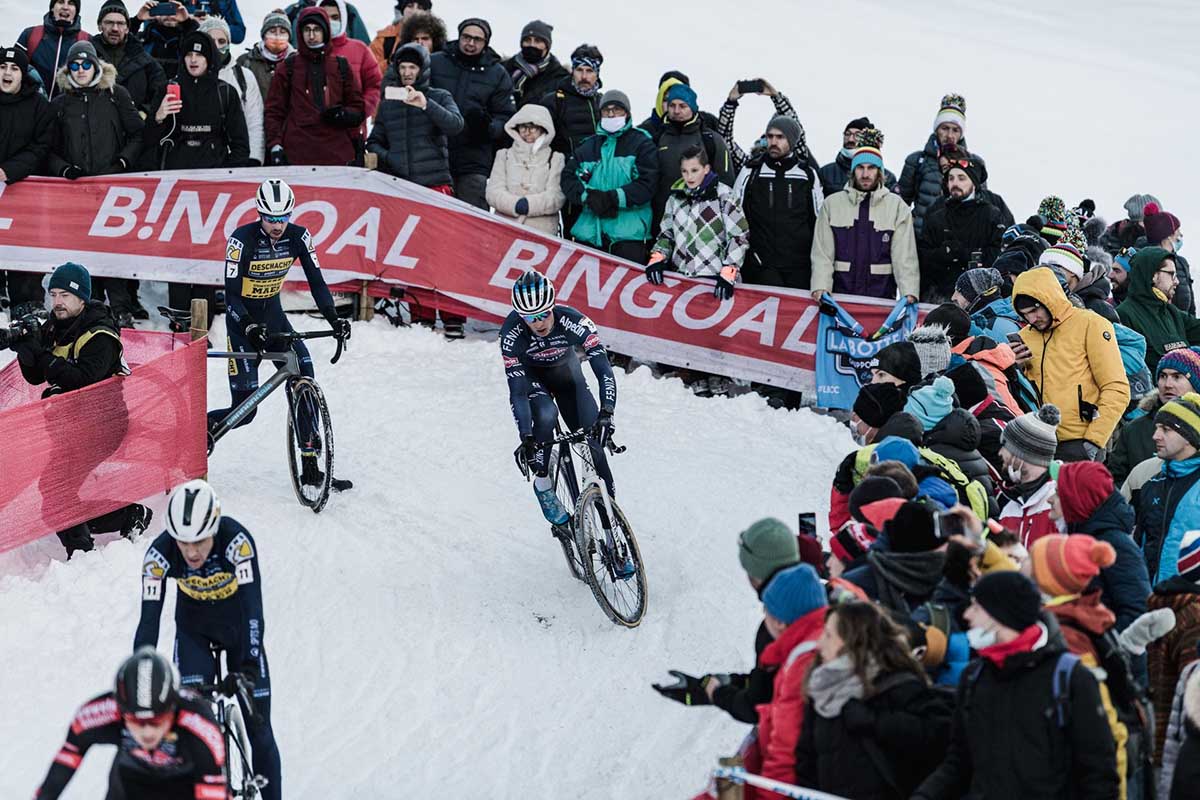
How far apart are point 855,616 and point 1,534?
5749mm

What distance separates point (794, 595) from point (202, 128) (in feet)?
32.7

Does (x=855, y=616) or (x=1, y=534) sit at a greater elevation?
(x=855, y=616)

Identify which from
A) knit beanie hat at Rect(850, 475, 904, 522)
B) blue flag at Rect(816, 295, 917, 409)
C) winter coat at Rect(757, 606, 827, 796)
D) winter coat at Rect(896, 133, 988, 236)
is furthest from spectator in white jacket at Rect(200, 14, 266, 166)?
winter coat at Rect(757, 606, 827, 796)

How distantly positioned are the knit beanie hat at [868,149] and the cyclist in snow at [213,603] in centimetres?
687

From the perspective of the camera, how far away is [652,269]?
42.4 feet

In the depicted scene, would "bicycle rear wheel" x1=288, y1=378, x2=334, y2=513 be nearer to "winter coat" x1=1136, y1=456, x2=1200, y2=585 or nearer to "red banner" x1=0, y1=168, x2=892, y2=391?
"red banner" x1=0, y1=168, x2=892, y2=391

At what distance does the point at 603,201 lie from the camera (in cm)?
1291

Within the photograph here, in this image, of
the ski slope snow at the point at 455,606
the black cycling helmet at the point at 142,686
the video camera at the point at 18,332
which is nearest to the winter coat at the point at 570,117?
the ski slope snow at the point at 455,606

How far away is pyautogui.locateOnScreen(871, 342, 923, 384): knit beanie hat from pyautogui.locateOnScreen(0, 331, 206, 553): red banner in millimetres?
4716

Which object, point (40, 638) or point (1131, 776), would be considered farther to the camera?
point (40, 638)

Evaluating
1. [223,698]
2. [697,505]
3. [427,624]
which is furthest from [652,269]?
[223,698]

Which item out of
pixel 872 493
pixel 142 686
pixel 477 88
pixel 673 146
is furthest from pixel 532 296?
pixel 477 88

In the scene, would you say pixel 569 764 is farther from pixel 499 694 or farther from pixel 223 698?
pixel 223 698

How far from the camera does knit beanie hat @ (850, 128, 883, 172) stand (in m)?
12.1
